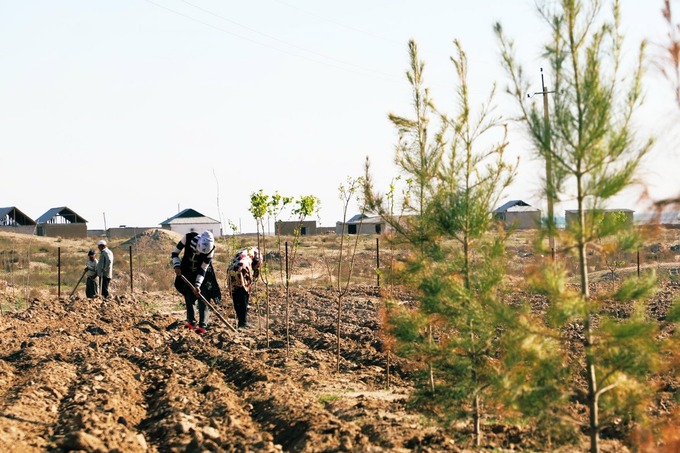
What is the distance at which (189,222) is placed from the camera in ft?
243

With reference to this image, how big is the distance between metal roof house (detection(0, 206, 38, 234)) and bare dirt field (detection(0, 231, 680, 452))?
4731 centimetres

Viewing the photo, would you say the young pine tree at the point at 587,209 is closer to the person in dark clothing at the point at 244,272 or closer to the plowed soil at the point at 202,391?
the plowed soil at the point at 202,391

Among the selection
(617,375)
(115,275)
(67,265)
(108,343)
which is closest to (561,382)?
(617,375)

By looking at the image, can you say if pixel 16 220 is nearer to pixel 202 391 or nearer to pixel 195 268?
pixel 195 268

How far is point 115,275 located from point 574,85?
96.9 ft

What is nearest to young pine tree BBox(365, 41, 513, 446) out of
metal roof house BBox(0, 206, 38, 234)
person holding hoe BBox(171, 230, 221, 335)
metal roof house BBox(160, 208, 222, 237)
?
person holding hoe BBox(171, 230, 221, 335)

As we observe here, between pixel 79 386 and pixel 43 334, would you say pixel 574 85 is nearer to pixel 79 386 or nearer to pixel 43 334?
pixel 79 386

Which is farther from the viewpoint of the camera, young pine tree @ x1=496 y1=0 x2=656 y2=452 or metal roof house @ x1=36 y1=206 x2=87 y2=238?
metal roof house @ x1=36 y1=206 x2=87 y2=238

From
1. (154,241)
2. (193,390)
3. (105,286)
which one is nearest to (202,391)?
(193,390)

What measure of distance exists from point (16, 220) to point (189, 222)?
13.8m

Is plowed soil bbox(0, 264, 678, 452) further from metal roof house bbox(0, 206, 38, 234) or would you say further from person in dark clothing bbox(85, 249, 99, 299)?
metal roof house bbox(0, 206, 38, 234)

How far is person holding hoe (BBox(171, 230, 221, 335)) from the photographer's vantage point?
1445 centimetres

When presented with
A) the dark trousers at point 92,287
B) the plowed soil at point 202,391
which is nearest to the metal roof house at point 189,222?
the dark trousers at point 92,287

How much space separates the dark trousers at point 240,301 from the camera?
15.1 meters
